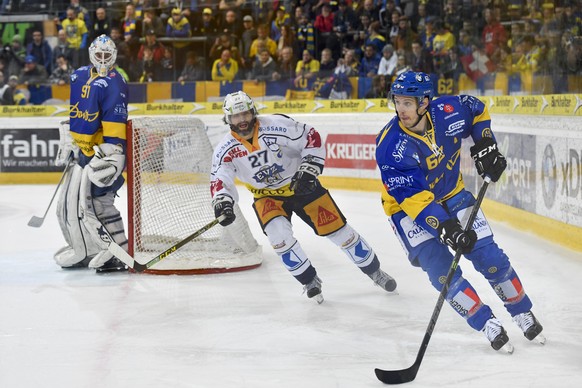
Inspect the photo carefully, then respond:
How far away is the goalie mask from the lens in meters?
4.65

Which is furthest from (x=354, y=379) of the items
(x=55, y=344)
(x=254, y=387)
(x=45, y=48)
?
(x=45, y=48)

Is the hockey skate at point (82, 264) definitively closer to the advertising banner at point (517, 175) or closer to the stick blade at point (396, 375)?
the stick blade at point (396, 375)

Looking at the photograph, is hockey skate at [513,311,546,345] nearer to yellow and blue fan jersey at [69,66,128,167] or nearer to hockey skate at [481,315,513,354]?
hockey skate at [481,315,513,354]

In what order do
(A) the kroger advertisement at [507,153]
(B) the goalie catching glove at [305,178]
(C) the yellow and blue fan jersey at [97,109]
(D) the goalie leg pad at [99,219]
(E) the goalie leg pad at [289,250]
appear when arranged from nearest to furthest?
(B) the goalie catching glove at [305,178] < (E) the goalie leg pad at [289,250] < (C) the yellow and blue fan jersey at [97,109] < (D) the goalie leg pad at [99,219] < (A) the kroger advertisement at [507,153]

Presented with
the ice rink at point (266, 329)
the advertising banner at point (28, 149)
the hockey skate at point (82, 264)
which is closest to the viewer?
the ice rink at point (266, 329)

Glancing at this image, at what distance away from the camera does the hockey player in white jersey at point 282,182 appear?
184 inches

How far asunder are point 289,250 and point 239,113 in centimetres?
76

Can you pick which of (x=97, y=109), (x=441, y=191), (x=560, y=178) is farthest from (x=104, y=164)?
A: (x=560, y=178)

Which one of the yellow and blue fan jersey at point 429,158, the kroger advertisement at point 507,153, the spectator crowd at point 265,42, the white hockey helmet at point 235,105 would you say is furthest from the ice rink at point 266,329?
the spectator crowd at point 265,42

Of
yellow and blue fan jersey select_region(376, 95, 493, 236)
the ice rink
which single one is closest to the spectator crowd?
the ice rink

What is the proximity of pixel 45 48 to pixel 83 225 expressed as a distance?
22.2 ft

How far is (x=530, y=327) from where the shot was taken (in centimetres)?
368

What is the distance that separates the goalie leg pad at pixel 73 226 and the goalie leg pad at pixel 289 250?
155 centimetres

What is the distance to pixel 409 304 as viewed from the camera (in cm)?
462
